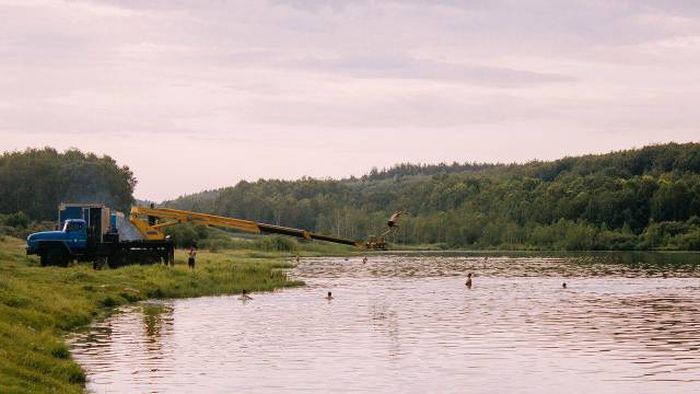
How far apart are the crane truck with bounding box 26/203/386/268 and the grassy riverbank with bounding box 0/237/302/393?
2395 millimetres

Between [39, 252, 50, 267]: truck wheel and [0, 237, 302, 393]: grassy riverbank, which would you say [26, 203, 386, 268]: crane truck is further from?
[0, 237, 302, 393]: grassy riverbank

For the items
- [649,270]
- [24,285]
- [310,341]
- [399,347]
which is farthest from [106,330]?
[649,270]

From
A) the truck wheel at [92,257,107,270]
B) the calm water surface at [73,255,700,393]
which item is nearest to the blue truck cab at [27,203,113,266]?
the truck wheel at [92,257,107,270]

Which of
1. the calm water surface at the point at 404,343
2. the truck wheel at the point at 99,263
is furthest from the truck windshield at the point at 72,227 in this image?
the calm water surface at the point at 404,343

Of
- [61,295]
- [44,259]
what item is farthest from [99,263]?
[61,295]

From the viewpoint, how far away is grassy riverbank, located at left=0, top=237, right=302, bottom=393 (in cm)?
3538

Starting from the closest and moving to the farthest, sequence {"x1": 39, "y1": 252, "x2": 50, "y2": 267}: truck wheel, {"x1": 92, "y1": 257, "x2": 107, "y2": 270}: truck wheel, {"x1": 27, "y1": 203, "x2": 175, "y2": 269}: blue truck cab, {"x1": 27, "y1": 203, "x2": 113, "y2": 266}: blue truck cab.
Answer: {"x1": 39, "y1": 252, "x2": 50, "y2": 267}: truck wheel
{"x1": 27, "y1": 203, "x2": 113, "y2": 266}: blue truck cab
{"x1": 27, "y1": 203, "x2": 175, "y2": 269}: blue truck cab
{"x1": 92, "y1": 257, "x2": 107, "y2": 270}: truck wheel

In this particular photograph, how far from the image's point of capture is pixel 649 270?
4909 inches

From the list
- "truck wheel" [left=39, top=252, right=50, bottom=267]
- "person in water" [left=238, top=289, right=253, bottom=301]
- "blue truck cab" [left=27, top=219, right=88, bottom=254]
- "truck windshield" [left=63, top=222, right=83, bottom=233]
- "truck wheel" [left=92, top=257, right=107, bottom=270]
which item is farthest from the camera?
"truck windshield" [left=63, top=222, right=83, bottom=233]

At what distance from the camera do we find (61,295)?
59.8 metres

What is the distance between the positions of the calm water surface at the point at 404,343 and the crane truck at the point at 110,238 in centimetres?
1103

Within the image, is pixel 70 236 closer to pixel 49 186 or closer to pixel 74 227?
pixel 74 227

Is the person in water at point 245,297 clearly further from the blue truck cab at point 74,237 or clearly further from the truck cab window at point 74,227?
the truck cab window at point 74,227

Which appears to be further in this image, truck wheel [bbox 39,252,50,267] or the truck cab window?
the truck cab window
